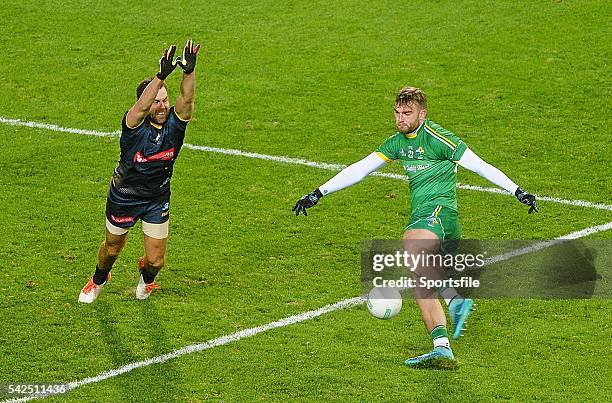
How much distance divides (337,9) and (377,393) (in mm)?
11443

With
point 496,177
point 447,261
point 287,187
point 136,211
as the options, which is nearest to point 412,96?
point 496,177

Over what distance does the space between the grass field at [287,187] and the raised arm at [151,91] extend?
6.38 ft

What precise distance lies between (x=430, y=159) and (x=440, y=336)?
1.59 meters

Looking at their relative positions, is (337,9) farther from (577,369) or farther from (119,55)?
(577,369)

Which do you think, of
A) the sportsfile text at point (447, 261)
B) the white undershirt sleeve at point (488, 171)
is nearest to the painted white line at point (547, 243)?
the sportsfile text at point (447, 261)

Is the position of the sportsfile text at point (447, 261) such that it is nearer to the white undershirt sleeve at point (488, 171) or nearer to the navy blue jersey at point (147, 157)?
the white undershirt sleeve at point (488, 171)

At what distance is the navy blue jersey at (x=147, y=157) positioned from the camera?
11.1 metres

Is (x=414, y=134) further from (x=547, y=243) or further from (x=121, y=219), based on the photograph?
(x=547, y=243)

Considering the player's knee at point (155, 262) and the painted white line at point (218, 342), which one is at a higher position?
the player's knee at point (155, 262)

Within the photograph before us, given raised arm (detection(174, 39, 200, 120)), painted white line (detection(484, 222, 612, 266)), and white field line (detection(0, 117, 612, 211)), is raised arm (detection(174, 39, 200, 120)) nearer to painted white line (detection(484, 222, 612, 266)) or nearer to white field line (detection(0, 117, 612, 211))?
painted white line (detection(484, 222, 612, 266))

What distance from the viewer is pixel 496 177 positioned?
10250 mm

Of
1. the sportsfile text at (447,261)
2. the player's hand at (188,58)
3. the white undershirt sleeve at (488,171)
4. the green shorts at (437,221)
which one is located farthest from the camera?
the sportsfile text at (447,261)

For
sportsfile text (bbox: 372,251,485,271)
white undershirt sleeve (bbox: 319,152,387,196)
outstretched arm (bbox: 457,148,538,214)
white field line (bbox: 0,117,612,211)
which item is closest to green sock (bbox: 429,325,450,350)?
sportsfile text (bbox: 372,251,485,271)

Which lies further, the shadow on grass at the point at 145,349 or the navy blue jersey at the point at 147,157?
the navy blue jersey at the point at 147,157
